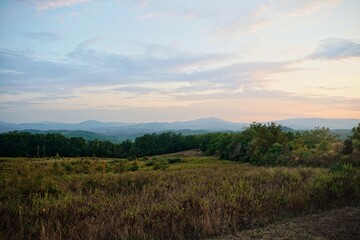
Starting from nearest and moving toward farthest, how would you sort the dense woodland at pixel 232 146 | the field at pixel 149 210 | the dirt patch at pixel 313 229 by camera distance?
1. the field at pixel 149 210
2. the dirt patch at pixel 313 229
3. the dense woodland at pixel 232 146

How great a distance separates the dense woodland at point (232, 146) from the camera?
31859 mm

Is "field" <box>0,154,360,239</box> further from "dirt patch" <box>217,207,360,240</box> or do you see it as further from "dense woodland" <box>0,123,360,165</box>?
"dense woodland" <box>0,123,360,165</box>

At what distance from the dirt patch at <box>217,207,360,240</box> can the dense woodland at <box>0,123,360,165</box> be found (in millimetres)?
7586

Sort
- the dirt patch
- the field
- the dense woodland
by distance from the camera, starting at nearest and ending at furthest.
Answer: the field < the dirt patch < the dense woodland

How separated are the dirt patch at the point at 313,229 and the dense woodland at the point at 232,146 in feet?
24.9

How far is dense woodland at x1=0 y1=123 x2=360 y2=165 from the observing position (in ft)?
105

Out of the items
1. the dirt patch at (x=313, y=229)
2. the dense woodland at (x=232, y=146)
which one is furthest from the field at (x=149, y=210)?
the dense woodland at (x=232, y=146)

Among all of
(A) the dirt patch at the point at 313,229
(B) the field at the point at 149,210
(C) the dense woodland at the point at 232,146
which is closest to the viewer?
(B) the field at the point at 149,210

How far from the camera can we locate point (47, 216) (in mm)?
7973

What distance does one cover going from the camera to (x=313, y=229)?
7.86m

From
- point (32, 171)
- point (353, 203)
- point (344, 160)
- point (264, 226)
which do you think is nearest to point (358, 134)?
point (344, 160)

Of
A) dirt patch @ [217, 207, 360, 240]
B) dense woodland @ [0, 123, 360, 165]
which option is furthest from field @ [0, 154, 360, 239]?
dense woodland @ [0, 123, 360, 165]

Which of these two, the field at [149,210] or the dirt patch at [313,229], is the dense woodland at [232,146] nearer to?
the field at [149,210]

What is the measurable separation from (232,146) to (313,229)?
201 ft
